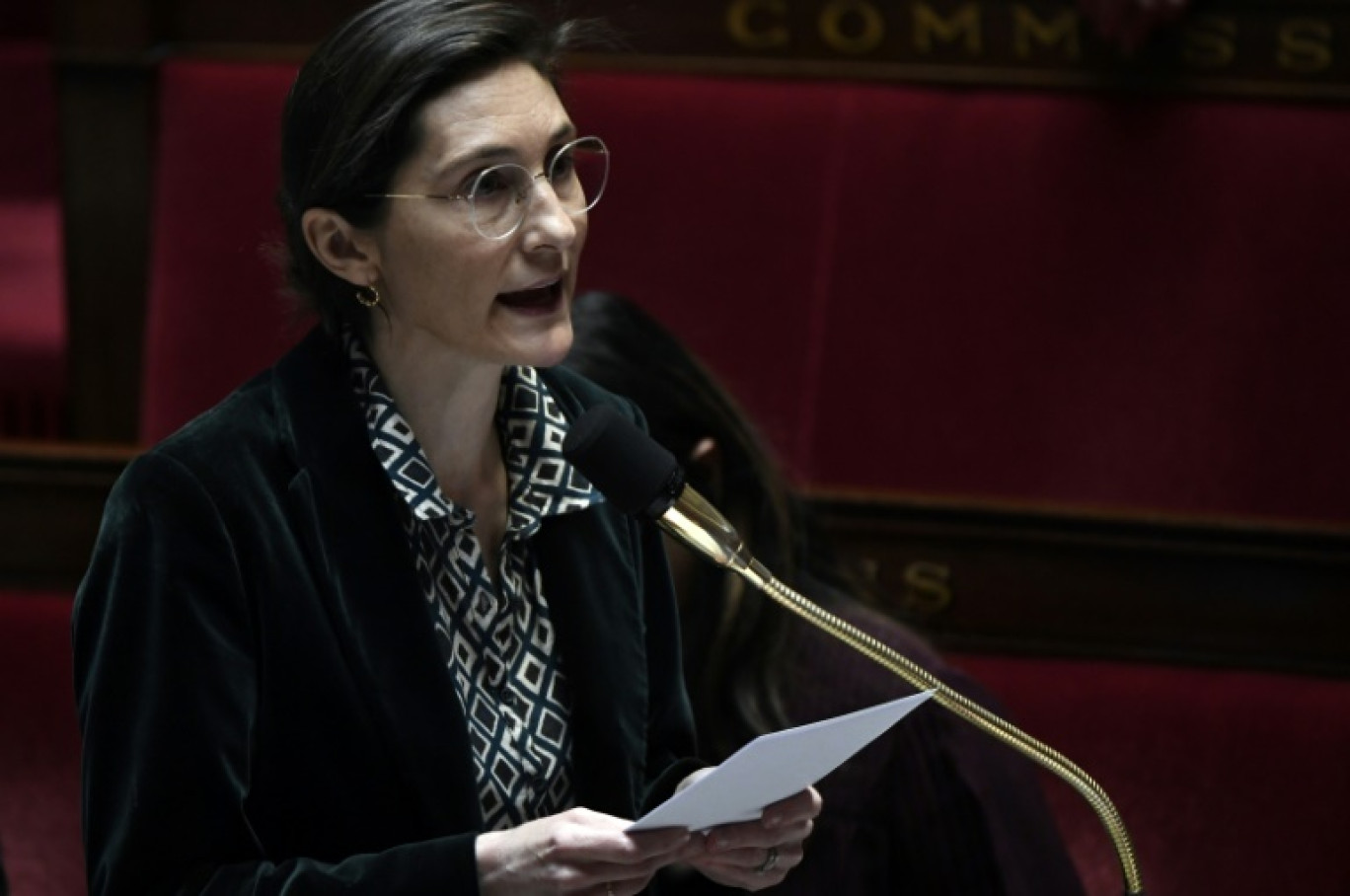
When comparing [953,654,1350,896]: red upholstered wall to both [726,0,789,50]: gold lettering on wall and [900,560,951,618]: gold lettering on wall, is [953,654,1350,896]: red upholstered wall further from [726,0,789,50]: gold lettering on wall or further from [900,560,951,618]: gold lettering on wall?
[726,0,789,50]: gold lettering on wall

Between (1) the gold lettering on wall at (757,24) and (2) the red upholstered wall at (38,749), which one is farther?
(1) the gold lettering on wall at (757,24)

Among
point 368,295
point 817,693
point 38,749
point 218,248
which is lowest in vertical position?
point 38,749

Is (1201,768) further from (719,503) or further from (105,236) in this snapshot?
(105,236)

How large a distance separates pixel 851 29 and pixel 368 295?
0.68 meters

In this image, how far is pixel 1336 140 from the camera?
123cm

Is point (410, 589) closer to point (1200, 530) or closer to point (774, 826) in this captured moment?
point (774, 826)

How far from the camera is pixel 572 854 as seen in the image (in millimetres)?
582

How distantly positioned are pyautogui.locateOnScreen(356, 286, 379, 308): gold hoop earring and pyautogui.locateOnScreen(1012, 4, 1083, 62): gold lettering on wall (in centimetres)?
69

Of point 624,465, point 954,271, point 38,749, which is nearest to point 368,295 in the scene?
point 624,465

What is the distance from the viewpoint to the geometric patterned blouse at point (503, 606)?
0.66 metres

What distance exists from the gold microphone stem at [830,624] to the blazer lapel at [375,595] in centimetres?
9

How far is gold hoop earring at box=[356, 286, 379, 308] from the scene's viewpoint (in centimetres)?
66

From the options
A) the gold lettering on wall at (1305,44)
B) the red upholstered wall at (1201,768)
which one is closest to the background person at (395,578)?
the red upholstered wall at (1201,768)

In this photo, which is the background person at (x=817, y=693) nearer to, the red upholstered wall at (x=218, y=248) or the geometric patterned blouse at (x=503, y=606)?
the geometric patterned blouse at (x=503, y=606)
